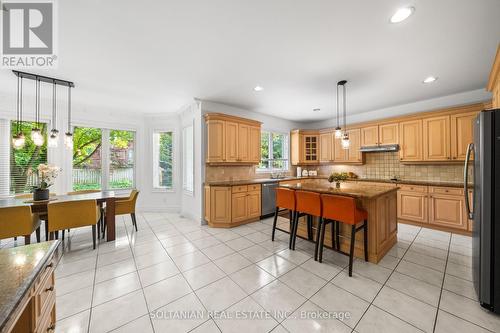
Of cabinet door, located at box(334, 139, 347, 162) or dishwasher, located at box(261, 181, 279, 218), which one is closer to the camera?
Result: dishwasher, located at box(261, 181, 279, 218)

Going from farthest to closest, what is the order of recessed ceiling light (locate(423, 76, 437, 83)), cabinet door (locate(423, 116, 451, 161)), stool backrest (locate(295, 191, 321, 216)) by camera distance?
cabinet door (locate(423, 116, 451, 161))
recessed ceiling light (locate(423, 76, 437, 83))
stool backrest (locate(295, 191, 321, 216))

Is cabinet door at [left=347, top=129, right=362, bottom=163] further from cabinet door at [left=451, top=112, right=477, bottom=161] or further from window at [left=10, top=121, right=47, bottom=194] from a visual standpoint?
window at [left=10, top=121, right=47, bottom=194]

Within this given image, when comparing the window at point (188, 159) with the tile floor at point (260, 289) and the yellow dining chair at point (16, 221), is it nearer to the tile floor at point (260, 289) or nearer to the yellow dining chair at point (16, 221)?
the tile floor at point (260, 289)

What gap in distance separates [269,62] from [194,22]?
44.4 inches

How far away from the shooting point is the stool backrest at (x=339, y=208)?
2295mm

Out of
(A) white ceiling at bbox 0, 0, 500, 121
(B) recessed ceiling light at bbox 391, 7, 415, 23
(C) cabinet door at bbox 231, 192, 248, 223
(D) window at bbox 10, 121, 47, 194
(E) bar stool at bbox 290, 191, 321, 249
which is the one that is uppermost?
(A) white ceiling at bbox 0, 0, 500, 121

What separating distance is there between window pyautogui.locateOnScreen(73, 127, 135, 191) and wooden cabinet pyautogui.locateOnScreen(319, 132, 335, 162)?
5591 mm

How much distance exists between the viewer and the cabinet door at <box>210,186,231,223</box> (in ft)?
13.1

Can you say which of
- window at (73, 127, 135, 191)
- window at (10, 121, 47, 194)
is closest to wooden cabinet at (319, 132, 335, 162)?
window at (73, 127, 135, 191)

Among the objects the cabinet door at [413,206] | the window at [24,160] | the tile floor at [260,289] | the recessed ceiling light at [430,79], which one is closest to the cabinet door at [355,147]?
the cabinet door at [413,206]

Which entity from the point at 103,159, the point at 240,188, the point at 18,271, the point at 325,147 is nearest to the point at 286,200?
the point at 240,188

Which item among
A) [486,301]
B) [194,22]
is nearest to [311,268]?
[486,301]

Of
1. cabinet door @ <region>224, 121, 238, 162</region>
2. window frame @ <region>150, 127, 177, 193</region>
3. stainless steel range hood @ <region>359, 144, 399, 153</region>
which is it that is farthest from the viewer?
window frame @ <region>150, 127, 177, 193</region>

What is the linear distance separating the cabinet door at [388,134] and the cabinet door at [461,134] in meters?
0.91
